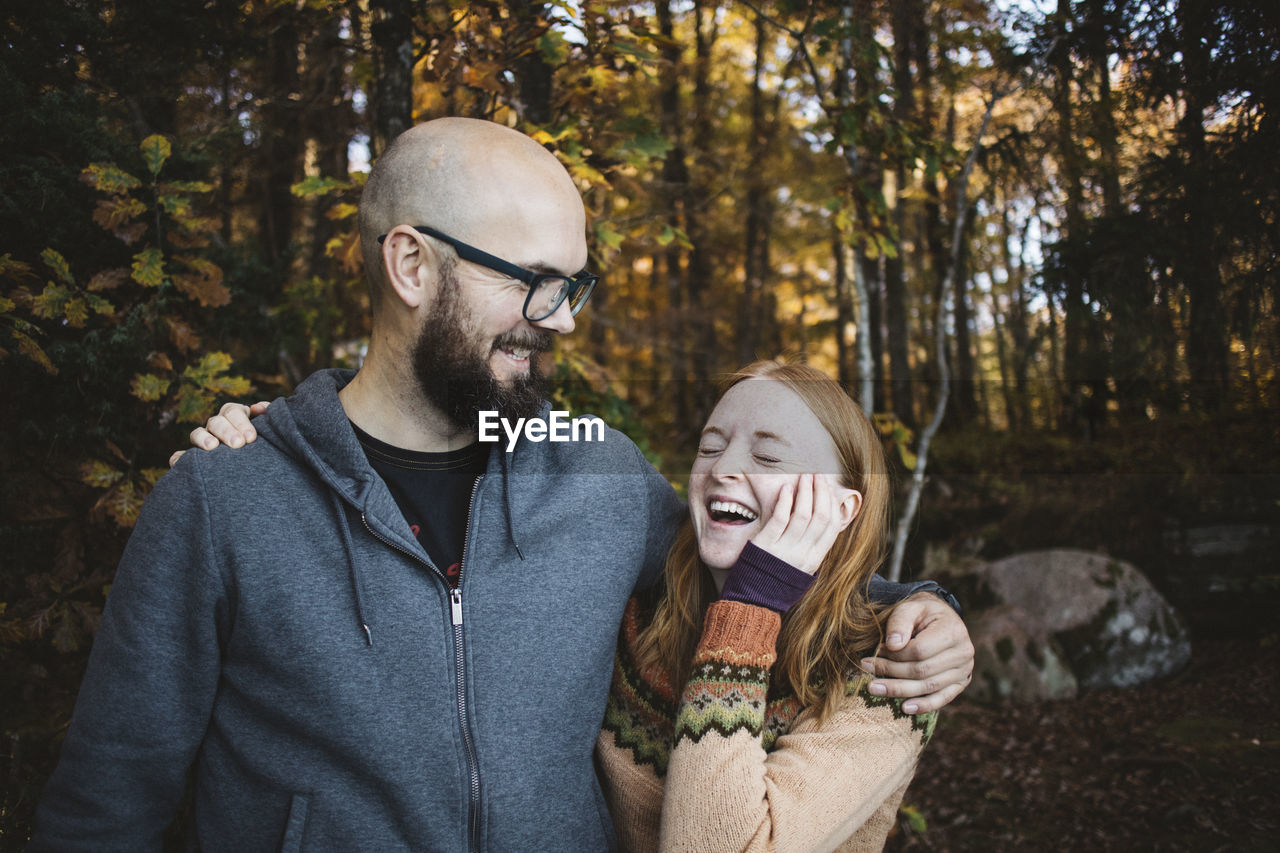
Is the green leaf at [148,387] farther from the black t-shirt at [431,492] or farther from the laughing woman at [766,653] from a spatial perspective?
the black t-shirt at [431,492]

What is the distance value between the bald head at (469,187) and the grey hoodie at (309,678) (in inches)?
19.7

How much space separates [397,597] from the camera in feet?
5.48

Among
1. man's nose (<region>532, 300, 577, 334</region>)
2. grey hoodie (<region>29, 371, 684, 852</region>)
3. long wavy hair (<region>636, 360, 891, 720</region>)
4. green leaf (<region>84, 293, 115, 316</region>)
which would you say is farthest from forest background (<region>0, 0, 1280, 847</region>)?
grey hoodie (<region>29, 371, 684, 852</region>)

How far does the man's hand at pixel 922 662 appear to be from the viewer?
1.71 metres

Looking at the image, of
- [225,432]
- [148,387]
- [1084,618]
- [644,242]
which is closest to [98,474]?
[148,387]

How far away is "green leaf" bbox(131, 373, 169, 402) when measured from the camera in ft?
8.11

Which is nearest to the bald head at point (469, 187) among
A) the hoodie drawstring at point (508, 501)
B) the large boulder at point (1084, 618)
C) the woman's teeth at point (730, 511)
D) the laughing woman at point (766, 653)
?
the hoodie drawstring at point (508, 501)

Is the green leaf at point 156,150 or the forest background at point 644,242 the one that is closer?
the forest background at point 644,242

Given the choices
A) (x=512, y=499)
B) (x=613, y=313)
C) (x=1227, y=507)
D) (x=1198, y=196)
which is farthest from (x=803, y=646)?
(x=613, y=313)

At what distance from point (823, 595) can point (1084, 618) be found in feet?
14.9

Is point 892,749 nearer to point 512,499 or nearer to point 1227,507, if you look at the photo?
point 512,499

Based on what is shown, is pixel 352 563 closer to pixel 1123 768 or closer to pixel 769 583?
pixel 769 583

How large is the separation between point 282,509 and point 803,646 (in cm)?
127

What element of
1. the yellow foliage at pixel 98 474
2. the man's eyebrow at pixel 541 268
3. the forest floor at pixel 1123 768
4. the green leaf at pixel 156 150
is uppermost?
the green leaf at pixel 156 150
